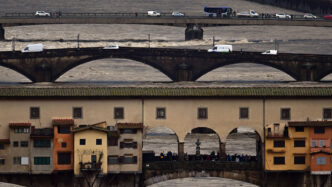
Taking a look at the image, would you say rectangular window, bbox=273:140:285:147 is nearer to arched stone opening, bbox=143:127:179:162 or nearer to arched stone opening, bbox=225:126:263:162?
arched stone opening, bbox=225:126:263:162

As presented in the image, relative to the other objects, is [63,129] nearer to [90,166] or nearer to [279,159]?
[90,166]

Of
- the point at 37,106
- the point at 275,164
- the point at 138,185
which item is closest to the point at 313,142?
the point at 275,164

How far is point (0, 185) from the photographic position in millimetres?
150375

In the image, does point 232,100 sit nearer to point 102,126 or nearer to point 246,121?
point 246,121

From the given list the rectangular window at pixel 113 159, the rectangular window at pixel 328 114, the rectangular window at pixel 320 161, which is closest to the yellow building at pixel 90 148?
the rectangular window at pixel 113 159

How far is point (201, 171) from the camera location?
147750mm

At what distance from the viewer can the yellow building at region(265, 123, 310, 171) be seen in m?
148

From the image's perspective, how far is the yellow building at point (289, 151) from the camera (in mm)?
147750

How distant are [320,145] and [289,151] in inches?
113

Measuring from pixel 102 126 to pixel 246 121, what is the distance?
13.3 metres

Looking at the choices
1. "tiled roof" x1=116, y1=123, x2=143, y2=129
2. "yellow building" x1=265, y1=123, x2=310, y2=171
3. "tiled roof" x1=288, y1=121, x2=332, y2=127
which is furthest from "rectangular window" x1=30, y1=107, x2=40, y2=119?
"tiled roof" x1=288, y1=121, x2=332, y2=127

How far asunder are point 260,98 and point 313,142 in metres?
6.38

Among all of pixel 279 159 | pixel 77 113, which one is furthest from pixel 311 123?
pixel 77 113

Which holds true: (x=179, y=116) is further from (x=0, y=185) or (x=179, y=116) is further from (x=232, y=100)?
(x=0, y=185)
